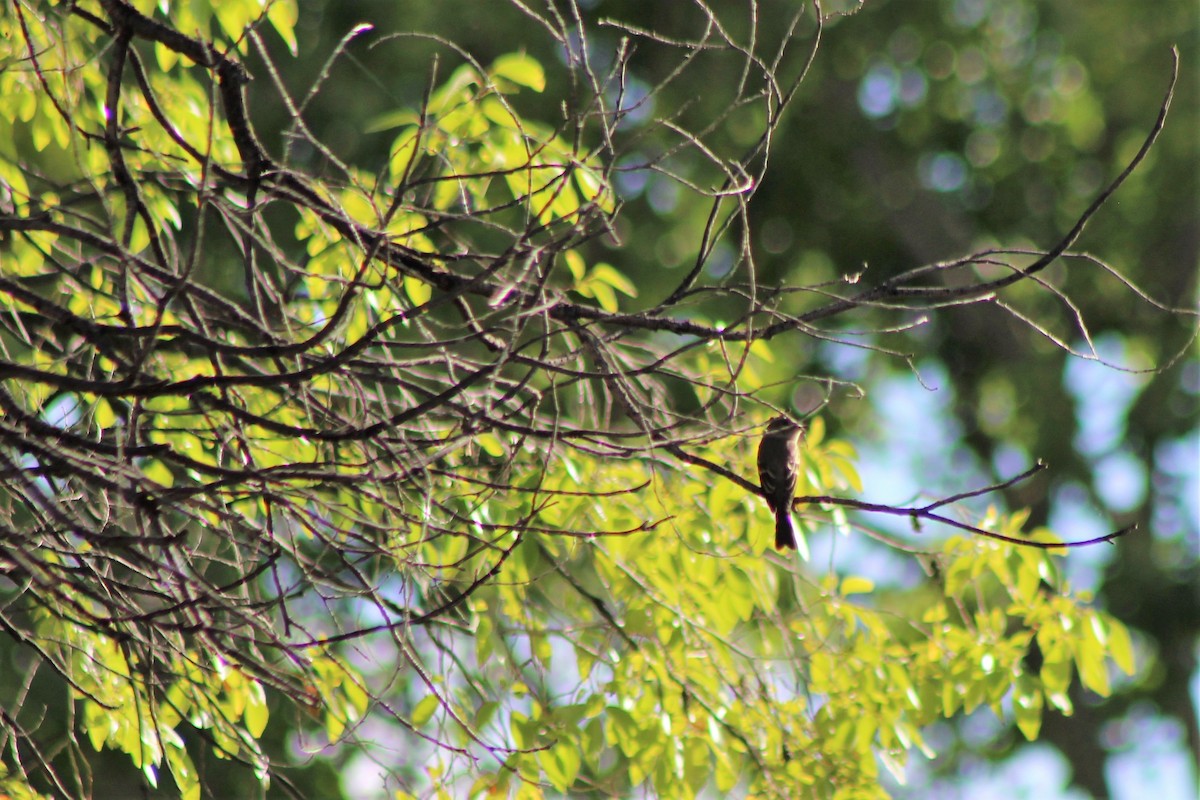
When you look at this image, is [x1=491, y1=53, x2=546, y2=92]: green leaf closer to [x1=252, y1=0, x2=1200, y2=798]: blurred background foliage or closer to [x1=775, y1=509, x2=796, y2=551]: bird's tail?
[x1=775, y1=509, x2=796, y2=551]: bird's tail

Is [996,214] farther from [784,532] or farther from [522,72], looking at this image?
[522,72]

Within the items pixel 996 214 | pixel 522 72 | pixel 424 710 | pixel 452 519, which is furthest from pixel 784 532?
pixel 996 214

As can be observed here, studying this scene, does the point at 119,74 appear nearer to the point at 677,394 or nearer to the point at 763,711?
the point at 763,711

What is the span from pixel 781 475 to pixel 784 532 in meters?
0.39

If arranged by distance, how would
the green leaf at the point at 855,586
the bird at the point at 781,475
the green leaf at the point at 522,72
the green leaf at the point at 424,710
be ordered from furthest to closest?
the green leaf at the point at 855,586, the bird at the point at 781,475, the green leaf at the point at 424,710, the green leaf at the point at 522,72

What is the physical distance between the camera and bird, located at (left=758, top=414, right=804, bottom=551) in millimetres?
3750

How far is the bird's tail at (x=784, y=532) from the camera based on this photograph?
13.0ft

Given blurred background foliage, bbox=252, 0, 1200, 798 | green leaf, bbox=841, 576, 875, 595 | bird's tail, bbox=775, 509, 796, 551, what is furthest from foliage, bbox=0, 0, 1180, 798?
blurred background foliage, bbox=252, 0, 1200, 798

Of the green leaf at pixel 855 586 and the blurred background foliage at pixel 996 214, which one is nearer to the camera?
the green leaf at pixel 855 586

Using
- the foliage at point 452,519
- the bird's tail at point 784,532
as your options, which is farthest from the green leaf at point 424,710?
the bird's tail at point 784,532

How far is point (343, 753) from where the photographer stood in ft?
31.4

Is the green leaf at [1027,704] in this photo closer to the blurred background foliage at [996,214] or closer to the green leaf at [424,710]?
the green leaf at [424,710]

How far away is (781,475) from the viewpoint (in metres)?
3.87

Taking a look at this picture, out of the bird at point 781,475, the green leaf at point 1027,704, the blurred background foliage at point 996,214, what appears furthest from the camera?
the blurred background foliage at point 996,214
